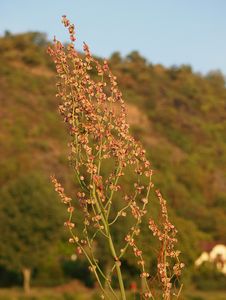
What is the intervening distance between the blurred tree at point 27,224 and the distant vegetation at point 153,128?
1.33 m

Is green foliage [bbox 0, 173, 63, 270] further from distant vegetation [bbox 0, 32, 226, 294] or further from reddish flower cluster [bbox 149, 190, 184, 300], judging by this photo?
reddish flower cluster [bbox 149, 190, 184, 300]

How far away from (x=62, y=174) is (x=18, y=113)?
72.3 ft

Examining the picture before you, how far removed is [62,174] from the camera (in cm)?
7756

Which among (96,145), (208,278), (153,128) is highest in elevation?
(153,128)

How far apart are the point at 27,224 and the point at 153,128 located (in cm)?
5637

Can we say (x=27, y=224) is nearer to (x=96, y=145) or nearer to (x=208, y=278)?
(x=208, y=278)

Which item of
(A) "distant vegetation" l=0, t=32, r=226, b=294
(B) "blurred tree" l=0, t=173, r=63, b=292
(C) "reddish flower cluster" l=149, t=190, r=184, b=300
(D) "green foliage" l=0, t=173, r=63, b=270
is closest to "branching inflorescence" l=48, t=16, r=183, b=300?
(C) "reddish flower cluster" l=149, t=190, r=184, b=300

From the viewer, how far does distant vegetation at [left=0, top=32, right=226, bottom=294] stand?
69.8m

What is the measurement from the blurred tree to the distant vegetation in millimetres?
1333

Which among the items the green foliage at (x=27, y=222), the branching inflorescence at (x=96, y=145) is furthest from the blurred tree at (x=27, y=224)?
the branching inflorescence at (x=96, y=145)

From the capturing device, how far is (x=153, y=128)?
110562mm

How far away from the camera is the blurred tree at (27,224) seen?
181 ft

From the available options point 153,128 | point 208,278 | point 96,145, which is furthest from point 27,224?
point 153,128

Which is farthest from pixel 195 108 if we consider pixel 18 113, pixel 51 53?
pixel 51 53
